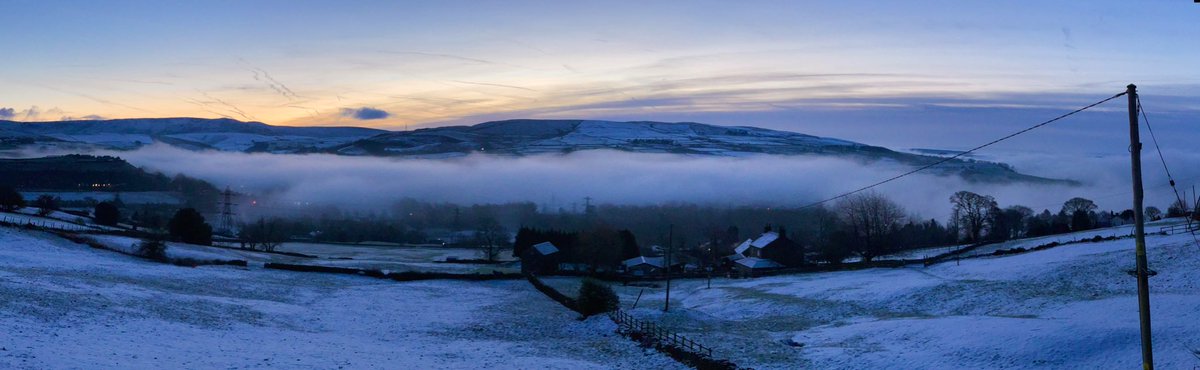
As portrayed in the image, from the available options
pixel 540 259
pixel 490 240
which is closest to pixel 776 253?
pixel 540 259

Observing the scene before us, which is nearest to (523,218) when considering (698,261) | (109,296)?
(698,261)

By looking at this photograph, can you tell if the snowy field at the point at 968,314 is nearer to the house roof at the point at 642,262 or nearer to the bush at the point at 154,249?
the house roof at the point at 642,262

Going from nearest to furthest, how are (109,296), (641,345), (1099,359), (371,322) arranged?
(1099,359), (641,345), (109,296), (371,322)

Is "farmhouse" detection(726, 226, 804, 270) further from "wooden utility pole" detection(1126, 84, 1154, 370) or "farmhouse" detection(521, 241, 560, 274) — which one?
"wooden utility pole" detection(1126, 84, 1154, 370)

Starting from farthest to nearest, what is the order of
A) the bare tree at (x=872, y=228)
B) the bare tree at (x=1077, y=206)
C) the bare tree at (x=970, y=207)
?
the bare tree at (x=1077, y=206) < the bare tree at (x=970, y=207) < the bare tree at (x=872, y=228)

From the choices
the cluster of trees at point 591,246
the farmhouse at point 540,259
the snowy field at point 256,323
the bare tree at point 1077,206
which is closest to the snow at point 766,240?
the cluster of trees at point 591,246

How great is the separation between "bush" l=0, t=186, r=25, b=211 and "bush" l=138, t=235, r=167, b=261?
52029 millimetres

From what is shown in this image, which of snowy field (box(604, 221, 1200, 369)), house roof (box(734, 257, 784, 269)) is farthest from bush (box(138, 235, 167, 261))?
house roof (box(734, 257, 784, 269))

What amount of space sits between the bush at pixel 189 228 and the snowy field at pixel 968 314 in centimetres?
6230

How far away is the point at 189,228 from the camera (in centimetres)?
9444

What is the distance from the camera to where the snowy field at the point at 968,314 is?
28.4 metres

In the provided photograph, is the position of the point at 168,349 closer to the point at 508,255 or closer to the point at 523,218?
the point at 508,255

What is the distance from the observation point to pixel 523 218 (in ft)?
654

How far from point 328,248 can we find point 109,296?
8906cm
